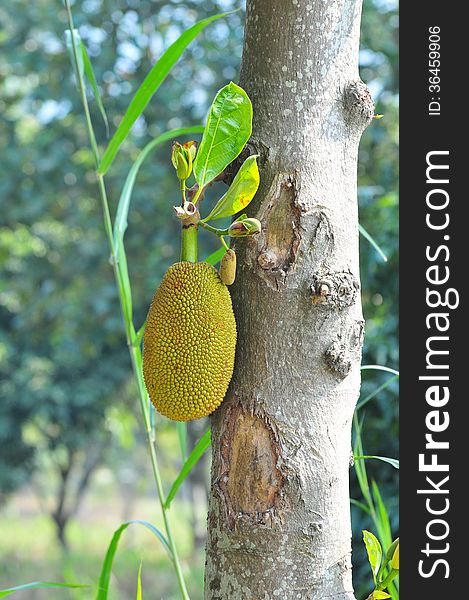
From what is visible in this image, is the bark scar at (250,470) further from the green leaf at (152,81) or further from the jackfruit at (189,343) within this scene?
the green leaf at (152,81)

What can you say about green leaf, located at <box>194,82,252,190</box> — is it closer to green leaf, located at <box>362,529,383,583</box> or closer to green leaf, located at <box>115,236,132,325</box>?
green leaf, located at <box>115,236,132,325</box>

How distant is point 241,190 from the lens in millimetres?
522

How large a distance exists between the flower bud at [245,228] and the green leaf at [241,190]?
0.06 feet

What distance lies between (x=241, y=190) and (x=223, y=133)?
40 mm

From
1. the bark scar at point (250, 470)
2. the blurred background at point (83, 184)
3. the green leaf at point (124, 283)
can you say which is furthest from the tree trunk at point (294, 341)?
the blurred background at point (83, 184)

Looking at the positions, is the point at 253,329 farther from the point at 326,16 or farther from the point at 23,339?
the point at 23,339

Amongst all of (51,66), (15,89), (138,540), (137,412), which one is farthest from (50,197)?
(138,540)

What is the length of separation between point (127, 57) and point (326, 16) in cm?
232

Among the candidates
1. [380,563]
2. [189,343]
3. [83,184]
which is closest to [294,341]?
[189,343]

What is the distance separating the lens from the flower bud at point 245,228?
512 millimetres

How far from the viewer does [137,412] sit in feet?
12.3

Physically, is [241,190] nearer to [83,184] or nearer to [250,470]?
[250,470]

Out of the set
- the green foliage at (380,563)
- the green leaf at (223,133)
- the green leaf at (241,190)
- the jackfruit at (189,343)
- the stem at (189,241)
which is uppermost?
the green leaf at (223,133)

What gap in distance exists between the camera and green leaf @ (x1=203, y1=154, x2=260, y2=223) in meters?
0.52
